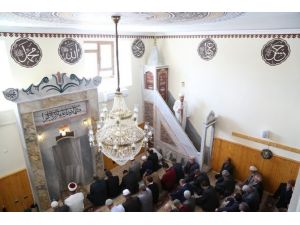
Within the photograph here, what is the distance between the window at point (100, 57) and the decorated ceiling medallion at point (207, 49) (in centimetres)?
285

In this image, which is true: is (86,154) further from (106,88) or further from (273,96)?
(273,96)

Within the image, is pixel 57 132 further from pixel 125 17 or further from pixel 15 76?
pixel 125 17

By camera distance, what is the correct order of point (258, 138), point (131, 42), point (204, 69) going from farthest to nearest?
point (131, 42)
point (204, 69)
point (258, 138)

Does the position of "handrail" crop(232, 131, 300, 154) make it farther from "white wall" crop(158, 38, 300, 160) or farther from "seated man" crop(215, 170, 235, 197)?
"seated man" crop(215, 170, 235, 197)

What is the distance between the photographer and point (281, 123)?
5.75 metres

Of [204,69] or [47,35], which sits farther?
[204,69]

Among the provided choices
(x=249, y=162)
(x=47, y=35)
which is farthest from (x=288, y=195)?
(x=47, y=35)

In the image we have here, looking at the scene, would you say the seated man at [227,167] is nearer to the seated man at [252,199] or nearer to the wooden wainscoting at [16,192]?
the seated man at [252,199]

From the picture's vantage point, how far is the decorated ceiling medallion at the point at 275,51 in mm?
5367

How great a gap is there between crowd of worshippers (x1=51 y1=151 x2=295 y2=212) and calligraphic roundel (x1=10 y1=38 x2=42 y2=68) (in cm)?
316

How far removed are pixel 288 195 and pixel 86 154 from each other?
17.9 feet

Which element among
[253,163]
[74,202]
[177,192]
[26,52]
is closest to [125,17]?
[26,52]

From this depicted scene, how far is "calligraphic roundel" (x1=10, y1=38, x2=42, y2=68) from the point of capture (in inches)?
195
